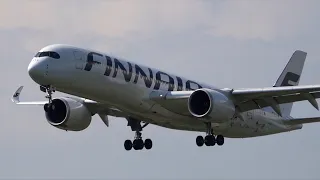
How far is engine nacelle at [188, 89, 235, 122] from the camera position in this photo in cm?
5291

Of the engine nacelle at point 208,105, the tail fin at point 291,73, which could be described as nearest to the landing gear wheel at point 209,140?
the engine nacelle at point 208,105

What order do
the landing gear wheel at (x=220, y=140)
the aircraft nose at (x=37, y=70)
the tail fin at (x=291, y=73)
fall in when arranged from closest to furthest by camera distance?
the aircraft nose at (x=37, y=70) < the landing gear wheel at (x=220, y=140) < the tail fin at (x=291, y=73)

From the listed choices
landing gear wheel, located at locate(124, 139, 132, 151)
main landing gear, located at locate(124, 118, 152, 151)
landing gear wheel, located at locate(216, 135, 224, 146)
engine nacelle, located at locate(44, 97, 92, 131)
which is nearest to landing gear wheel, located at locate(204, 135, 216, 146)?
landing gear wheel, located at locate(216, 135, 224, 146)

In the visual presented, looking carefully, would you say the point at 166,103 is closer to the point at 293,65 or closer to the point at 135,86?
the point at 135,86

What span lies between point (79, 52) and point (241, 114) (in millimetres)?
11432

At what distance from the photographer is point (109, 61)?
5188 centimetres

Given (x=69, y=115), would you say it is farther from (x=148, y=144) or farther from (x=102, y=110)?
(x=148, y=144)

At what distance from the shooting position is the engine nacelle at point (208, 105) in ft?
174

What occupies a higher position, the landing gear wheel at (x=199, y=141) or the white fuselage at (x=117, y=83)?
the white fuselage at (x=117, y=83)

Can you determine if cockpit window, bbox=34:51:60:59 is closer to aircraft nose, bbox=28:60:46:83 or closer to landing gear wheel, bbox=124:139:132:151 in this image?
aircraft nose, bbox=28:60:46:83

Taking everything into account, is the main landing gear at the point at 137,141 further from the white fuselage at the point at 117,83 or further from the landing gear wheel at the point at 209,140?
the landing gear wheel at the point at 209,140

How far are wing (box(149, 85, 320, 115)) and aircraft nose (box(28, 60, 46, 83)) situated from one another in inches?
262

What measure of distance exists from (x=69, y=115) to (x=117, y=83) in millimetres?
5829

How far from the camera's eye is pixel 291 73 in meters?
65.1
